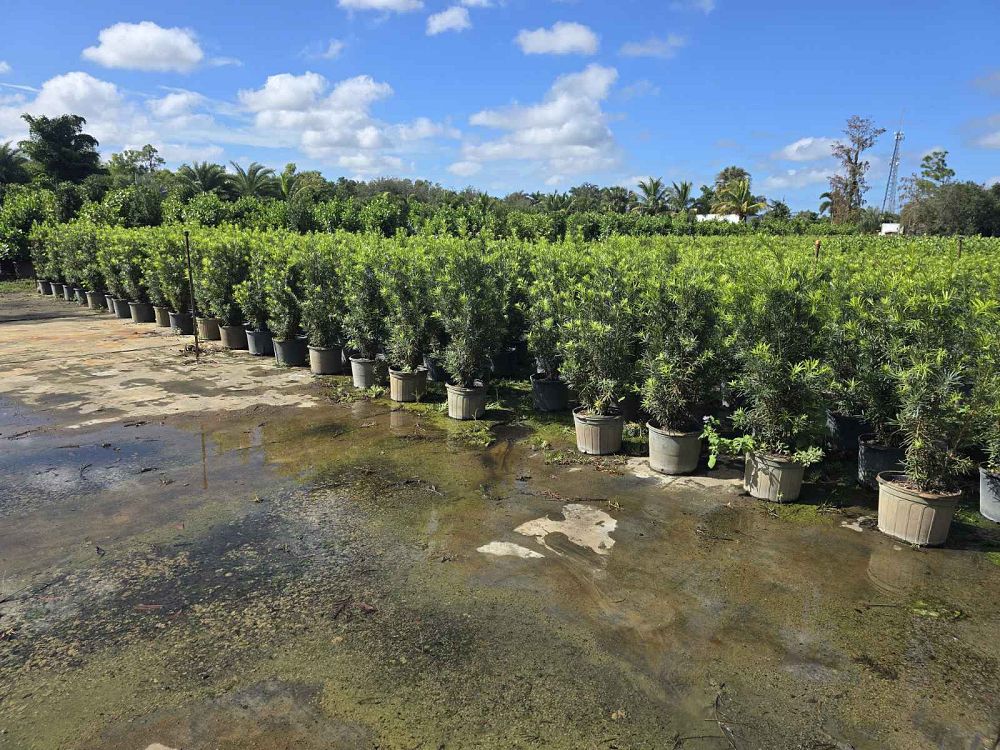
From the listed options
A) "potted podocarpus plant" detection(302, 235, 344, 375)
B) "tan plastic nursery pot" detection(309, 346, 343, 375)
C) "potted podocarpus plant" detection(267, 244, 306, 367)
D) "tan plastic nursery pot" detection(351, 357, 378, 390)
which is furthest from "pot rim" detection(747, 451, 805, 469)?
"potted podocarpus plant" detection(267, 244, 306, 367)

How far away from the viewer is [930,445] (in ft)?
14.6

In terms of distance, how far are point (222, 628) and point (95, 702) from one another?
68cm

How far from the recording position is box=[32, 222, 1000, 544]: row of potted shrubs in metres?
4.64

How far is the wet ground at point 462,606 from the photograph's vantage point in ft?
9.66

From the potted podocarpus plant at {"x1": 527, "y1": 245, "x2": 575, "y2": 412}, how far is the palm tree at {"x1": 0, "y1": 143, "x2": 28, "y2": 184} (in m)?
41.4

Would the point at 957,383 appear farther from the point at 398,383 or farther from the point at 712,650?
the point at 398,383

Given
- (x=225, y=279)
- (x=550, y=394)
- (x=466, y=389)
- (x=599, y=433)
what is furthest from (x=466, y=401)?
(x=225, y=279)

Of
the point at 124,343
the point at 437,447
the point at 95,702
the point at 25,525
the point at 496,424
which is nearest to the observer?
the point at 95,702

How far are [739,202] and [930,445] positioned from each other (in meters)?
56.5

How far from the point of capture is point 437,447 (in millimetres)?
6773

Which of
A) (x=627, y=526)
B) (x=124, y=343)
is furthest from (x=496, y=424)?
(x=124, y=343)

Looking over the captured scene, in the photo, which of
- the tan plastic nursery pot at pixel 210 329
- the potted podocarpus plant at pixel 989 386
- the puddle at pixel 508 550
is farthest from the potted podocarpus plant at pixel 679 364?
the tan plastic nursery pot at pixel 210 329

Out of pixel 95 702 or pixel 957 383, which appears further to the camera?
pixel 957 383

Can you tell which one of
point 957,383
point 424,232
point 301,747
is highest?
point 424,232
